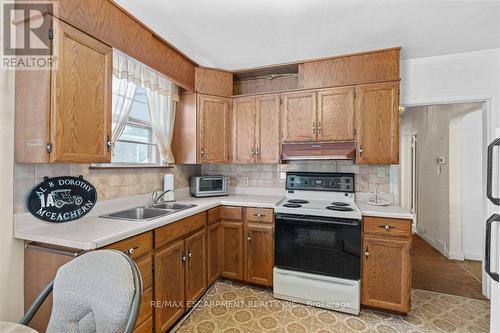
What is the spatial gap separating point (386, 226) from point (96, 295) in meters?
2.18

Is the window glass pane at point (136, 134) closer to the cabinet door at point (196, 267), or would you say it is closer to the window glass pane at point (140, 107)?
the window glass pane at point (140, 107)

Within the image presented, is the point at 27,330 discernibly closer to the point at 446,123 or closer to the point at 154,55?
the point at 154,55

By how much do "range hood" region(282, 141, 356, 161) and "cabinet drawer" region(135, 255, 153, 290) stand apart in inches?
67.1

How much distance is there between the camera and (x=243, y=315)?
2.18 metres

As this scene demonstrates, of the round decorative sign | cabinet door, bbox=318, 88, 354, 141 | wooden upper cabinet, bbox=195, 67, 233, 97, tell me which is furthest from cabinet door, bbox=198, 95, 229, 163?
the round decorative sign

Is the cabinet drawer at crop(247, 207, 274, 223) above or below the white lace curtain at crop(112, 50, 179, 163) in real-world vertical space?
below

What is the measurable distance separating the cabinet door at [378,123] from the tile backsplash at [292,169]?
352 mm

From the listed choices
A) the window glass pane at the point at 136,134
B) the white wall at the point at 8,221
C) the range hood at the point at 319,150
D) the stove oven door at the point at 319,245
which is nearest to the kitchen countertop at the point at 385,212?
the stove oven door at the point at 319,245

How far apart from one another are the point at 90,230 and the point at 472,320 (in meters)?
3.15

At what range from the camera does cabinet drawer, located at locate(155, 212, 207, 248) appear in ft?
5.90

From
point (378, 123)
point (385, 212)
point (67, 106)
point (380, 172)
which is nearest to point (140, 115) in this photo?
point (67, 106)

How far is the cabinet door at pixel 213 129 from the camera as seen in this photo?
2865 millimetres

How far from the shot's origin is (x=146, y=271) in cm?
166

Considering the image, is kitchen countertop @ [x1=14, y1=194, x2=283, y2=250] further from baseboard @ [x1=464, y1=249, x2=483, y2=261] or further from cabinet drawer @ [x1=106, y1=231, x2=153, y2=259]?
baseboard @ [x1=464, y1=249, x2=483, y2=261]
